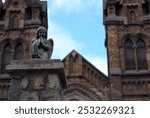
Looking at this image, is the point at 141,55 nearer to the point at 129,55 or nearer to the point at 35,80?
the point at 129,55

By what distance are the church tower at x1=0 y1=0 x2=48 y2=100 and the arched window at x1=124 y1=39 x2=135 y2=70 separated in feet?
20.8

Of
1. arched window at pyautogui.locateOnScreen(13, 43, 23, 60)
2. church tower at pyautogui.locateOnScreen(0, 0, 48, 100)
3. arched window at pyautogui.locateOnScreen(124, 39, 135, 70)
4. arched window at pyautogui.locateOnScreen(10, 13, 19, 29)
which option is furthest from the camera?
arched window at pyautogui.locateOnScreen(10, 13, 19, 29)

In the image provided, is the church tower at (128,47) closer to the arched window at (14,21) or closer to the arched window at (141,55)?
the arched window at (141,55)

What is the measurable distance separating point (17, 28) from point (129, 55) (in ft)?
26.8

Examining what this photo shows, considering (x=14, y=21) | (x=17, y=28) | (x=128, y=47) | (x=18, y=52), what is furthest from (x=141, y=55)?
(x=14, y=21)

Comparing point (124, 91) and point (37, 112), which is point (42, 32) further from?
point (124, 91)

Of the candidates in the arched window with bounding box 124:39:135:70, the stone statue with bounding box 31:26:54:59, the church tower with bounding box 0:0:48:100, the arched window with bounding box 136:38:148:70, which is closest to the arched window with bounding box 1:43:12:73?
the church tower with bounding box 0:0:48:100

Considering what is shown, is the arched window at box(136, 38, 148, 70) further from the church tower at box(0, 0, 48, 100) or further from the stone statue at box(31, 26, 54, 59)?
the stone statue at box(31, 26, 54, 59)

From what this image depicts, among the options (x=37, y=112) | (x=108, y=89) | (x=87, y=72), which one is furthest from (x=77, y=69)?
(x=37, y=112)

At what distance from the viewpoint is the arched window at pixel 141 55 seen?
23.0m

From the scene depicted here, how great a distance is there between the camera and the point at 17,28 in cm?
2542

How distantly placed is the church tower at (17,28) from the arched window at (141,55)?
711 cm

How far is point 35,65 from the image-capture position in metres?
5.99

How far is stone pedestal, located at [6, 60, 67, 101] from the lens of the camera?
5.87 meters
